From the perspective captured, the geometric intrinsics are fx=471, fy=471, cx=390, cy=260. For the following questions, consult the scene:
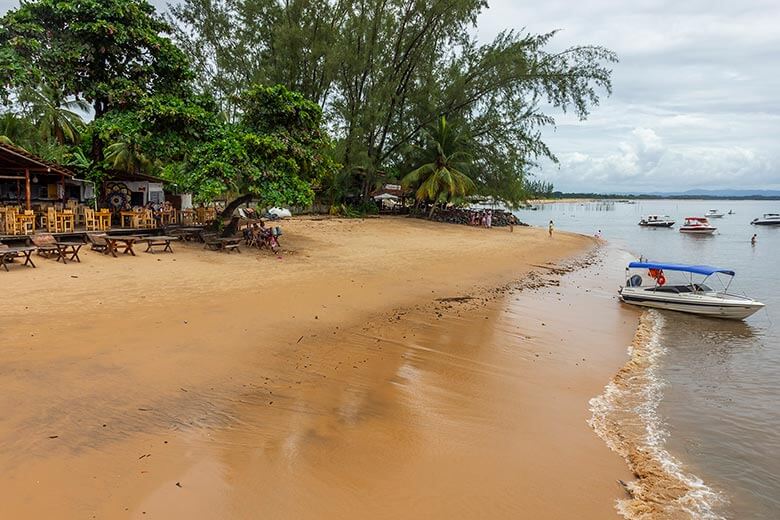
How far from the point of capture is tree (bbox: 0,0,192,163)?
16.7 m

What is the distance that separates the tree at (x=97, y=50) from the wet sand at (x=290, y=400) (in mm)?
8545

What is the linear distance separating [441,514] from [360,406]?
2.12 metres

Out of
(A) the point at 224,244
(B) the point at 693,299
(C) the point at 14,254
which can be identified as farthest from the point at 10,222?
(B) the point at 693,299

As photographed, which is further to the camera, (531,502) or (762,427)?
(762,427)

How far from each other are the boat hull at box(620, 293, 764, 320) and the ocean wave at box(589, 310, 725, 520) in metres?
5.40

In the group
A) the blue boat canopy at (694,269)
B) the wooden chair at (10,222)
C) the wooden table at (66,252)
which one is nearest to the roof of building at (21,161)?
the wooden chair at (10,222)

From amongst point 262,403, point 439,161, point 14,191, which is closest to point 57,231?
point 14,191

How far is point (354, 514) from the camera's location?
161 inches

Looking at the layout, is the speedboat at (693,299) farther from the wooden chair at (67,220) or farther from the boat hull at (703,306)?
the wooden chair at (67,220)

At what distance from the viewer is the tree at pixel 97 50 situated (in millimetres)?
16672

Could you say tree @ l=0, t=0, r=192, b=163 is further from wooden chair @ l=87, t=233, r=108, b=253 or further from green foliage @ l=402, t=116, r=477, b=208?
green foliage @ l=402, t=116, r=477, b=208

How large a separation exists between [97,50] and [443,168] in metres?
21.8

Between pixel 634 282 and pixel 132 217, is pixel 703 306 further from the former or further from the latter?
pixel 132 217

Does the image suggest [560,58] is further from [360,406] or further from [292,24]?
[360,406]
